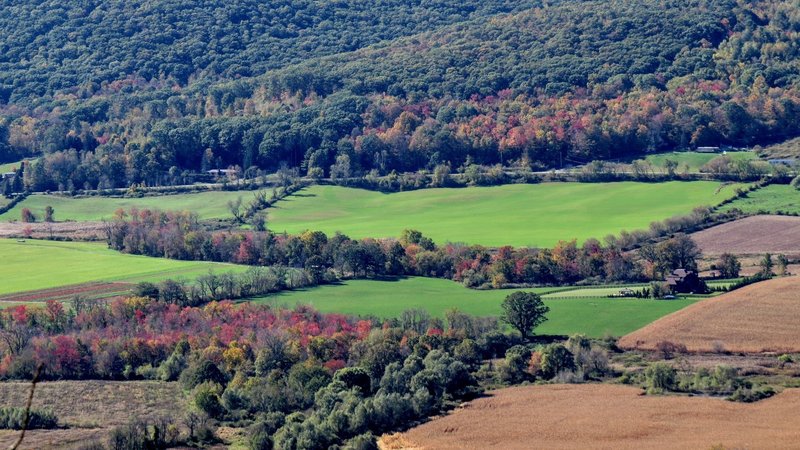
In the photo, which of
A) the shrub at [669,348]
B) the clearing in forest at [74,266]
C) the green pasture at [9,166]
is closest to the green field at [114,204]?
the clearing in forest at [74,266]

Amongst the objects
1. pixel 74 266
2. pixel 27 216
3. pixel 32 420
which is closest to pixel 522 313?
pixel 32 420

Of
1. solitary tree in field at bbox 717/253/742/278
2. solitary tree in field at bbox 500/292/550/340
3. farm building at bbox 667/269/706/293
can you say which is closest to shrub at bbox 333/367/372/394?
solitary tree in field at bbox 500/292/550/340

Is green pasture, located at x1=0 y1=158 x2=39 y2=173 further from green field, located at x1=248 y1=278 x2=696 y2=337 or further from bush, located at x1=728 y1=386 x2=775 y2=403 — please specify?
bush, located at x1=728 y1=386 x2=775 y2=403

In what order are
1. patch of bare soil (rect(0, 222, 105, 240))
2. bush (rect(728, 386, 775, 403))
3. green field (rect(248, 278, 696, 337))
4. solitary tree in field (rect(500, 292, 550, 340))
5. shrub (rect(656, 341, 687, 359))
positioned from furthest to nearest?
patch of bare soil (rect(0, 222, 105, 240))
green field (rect(248, 278, 696, 337))
solitary tree in field (rect(500, 292, 550, 340))
shrub (rect(656, 341, 687, 359))
bush (rect(728, 386, 775, 403))

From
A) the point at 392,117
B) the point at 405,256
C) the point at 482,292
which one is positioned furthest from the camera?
the point at 392,117

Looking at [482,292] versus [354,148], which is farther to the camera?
[354,148]

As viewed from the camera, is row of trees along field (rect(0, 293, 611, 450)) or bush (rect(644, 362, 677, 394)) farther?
bush (rect(644, 362, 677, 394))

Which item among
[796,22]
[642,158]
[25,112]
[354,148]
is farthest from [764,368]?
[25,112]

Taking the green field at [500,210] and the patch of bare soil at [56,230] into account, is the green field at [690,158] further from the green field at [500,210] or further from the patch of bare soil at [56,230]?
the patch of bare soil at [56,230]

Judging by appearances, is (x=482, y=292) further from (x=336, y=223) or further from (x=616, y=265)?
(x=336, y=223)
